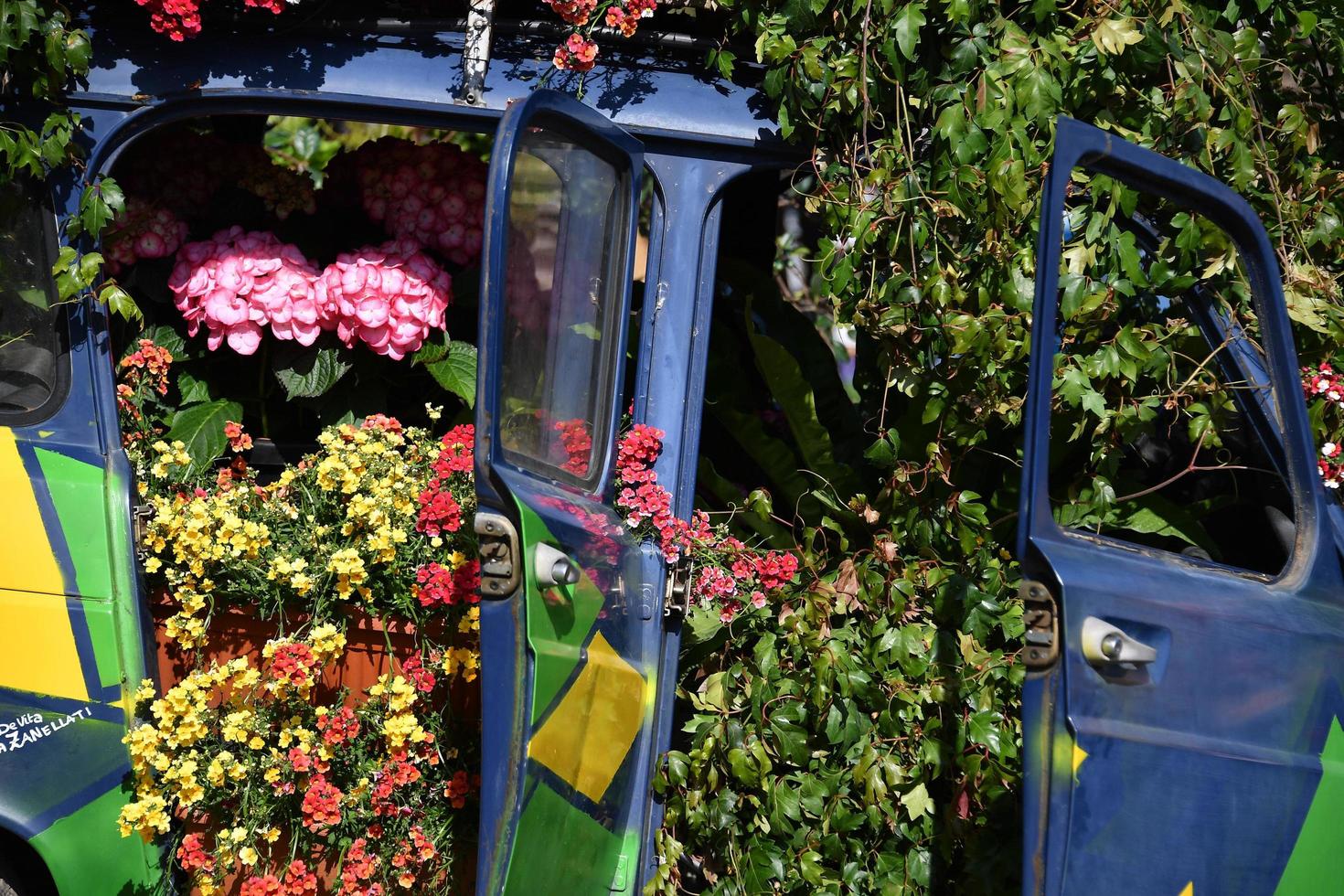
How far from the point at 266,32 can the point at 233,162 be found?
0.59m

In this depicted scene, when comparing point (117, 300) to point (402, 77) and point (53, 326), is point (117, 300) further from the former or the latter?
point (402, 77)

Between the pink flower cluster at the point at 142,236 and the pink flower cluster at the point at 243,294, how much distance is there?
1.7 inches

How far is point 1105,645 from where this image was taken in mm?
1879

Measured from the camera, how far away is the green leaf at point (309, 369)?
3016 millimetres

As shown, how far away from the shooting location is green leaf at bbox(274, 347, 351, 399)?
119 inches

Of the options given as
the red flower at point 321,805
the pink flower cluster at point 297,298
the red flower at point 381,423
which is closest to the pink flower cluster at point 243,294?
the pink flower cluster at point 297,298

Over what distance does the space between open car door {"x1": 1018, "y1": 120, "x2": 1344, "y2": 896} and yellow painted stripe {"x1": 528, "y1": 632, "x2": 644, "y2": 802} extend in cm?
84

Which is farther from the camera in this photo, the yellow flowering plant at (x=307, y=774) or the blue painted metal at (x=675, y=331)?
the blue painted metal at (x=675, y=331)

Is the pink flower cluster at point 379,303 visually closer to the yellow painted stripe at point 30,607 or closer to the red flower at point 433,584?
the red flower at point 433,584

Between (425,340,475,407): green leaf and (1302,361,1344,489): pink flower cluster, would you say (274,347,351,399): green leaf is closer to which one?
(425,340,475,407): green leaf

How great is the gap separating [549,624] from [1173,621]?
105cm

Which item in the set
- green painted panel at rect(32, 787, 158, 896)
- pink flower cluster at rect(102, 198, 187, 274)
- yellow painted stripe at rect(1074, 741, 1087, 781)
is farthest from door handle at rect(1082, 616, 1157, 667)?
pink flower cluster at rect(102, 198, 187, 274)

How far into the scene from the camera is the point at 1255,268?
95.0 inches

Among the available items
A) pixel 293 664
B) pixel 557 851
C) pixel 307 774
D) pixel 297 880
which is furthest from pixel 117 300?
pixel 557 851
